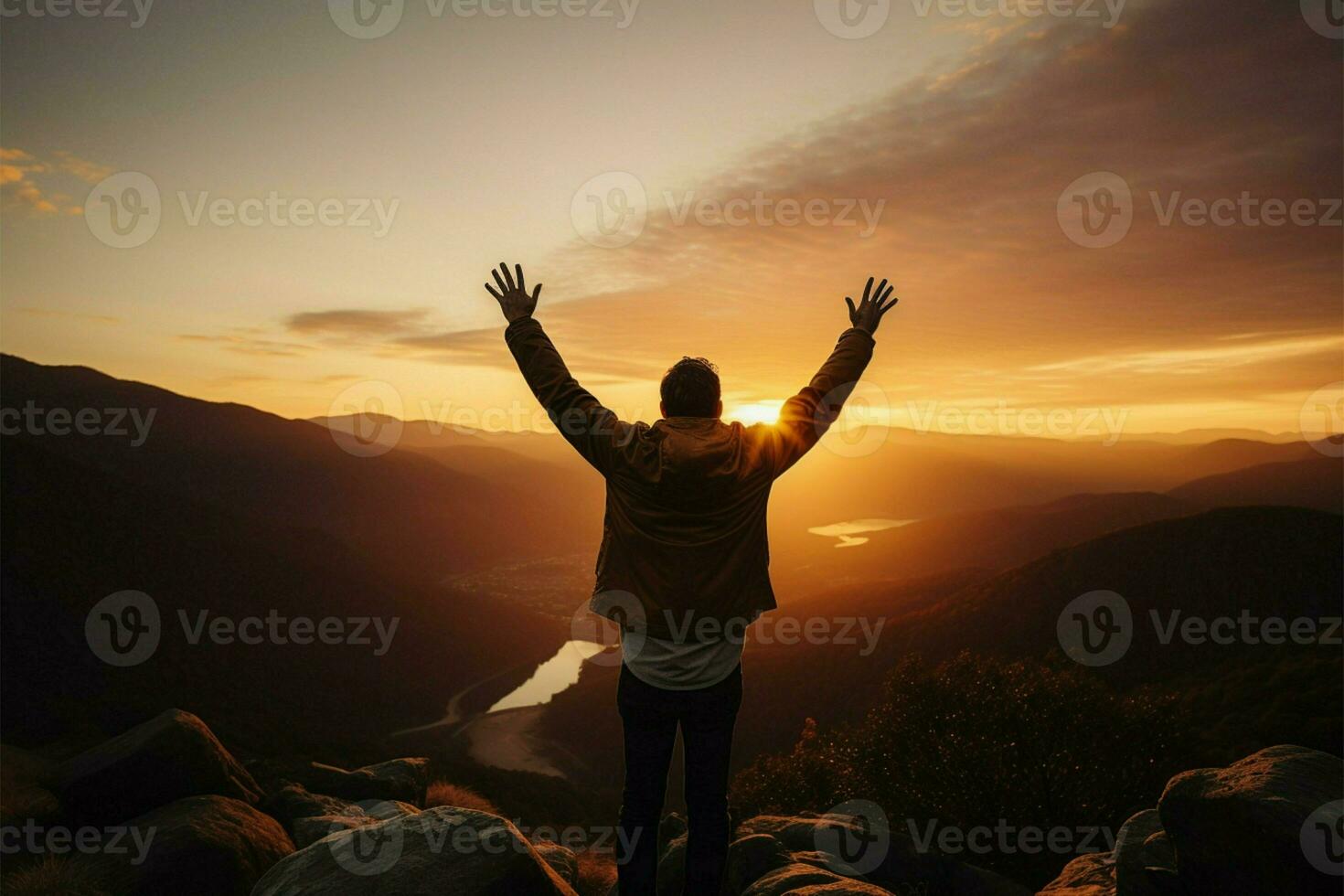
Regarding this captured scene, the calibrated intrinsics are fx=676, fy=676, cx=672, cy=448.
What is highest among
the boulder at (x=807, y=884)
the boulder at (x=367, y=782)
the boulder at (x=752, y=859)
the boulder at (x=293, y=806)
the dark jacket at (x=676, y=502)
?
the dark jacket at (x=676, y=502)

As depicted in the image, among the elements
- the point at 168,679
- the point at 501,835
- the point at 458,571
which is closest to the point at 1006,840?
the point at 501,835

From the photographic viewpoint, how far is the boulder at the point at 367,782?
12.6 metres

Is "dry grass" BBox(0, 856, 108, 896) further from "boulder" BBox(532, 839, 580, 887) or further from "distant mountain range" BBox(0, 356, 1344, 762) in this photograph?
"distant mountain range" BBox(0, 356, 1344, 762)

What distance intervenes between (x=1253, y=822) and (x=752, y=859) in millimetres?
4530

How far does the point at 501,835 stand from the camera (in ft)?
17.0

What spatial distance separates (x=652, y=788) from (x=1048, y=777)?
62.8 feet

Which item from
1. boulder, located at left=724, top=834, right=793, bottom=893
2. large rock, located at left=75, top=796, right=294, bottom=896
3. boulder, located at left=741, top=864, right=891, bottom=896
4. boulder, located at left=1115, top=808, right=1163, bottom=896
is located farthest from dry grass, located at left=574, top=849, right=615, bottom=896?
boulder, located at left=1115, top=808, right=1163, bottom=896

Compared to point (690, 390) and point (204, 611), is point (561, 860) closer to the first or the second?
point (690, 390)

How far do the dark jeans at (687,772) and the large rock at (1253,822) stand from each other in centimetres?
471

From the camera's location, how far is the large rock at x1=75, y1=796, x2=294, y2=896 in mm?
7203

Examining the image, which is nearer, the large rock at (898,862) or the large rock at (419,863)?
the large rock at (419,863)

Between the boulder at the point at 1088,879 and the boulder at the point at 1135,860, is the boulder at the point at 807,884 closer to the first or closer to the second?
the boulder at the point at 1135,860

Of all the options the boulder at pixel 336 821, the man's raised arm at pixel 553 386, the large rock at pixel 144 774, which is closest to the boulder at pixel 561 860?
the boulder at pixel 336 821

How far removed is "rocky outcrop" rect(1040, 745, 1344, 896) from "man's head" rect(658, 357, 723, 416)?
578 cm
